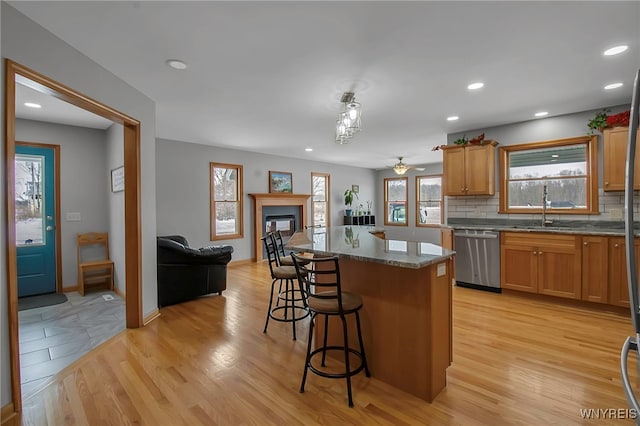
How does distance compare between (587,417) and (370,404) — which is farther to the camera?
(370,404)

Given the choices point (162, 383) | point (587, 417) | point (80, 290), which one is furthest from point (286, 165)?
point (587, 417)

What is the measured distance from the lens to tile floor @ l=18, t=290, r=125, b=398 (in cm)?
247

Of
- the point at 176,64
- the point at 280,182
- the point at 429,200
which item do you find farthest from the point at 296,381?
the point at 429,200

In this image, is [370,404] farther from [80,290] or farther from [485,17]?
[80,290]

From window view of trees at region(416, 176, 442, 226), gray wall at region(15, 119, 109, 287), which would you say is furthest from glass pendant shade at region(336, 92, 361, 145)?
window view of trees at region(416, 176, 442, 226)

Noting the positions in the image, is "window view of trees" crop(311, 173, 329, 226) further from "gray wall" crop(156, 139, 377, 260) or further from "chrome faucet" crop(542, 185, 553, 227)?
"chrome faucet" crop(542, 185, 553, 227)

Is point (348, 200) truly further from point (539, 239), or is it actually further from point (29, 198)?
point (29, 198)

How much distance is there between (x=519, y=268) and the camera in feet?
13.7

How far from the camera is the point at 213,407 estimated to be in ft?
6.49

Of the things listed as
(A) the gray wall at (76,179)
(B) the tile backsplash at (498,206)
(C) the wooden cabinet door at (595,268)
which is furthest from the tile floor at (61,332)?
(C) the wooden cabinet door at (595,268)

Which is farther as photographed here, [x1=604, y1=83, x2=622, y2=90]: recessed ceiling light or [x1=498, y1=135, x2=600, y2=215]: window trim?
[x1=498, y1=135, x2=600, y2=215]: window trim

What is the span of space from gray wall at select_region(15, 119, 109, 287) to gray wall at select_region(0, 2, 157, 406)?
Answer: 2148mm

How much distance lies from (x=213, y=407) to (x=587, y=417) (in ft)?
7.60

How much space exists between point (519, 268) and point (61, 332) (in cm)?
555
